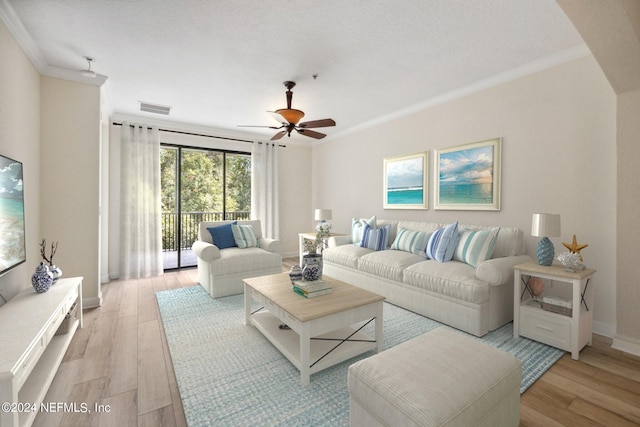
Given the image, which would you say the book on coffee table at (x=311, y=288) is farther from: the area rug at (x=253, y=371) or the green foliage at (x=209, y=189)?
the green foliage at (x=209, y=189)

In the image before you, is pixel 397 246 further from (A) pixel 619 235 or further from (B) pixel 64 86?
(B) pixel 64 86

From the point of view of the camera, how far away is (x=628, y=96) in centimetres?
226

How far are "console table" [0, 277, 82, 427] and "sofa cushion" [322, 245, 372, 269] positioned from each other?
2.86 meters

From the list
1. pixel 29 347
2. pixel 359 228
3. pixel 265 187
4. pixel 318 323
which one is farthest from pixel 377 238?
pixel 29 347

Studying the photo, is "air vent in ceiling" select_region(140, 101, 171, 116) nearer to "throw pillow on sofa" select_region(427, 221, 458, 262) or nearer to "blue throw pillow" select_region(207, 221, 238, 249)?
A: "blue throw pillow" select_region(207, 221, 238, 249)

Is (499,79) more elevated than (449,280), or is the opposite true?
(499,79)

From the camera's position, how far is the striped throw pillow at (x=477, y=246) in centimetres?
288

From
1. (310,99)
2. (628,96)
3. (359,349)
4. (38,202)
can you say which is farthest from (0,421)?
(628,96)

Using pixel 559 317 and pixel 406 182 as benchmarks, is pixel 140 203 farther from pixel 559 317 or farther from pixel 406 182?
pixel 559 317

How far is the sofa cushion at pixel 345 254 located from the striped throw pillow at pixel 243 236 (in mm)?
1118

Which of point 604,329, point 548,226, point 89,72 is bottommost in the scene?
point 604,329

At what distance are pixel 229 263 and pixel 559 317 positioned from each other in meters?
3.31

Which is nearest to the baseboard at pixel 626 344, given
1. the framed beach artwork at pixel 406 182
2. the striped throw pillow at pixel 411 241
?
the striped throw pillow at pixel 411 241

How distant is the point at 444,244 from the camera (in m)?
3.18
